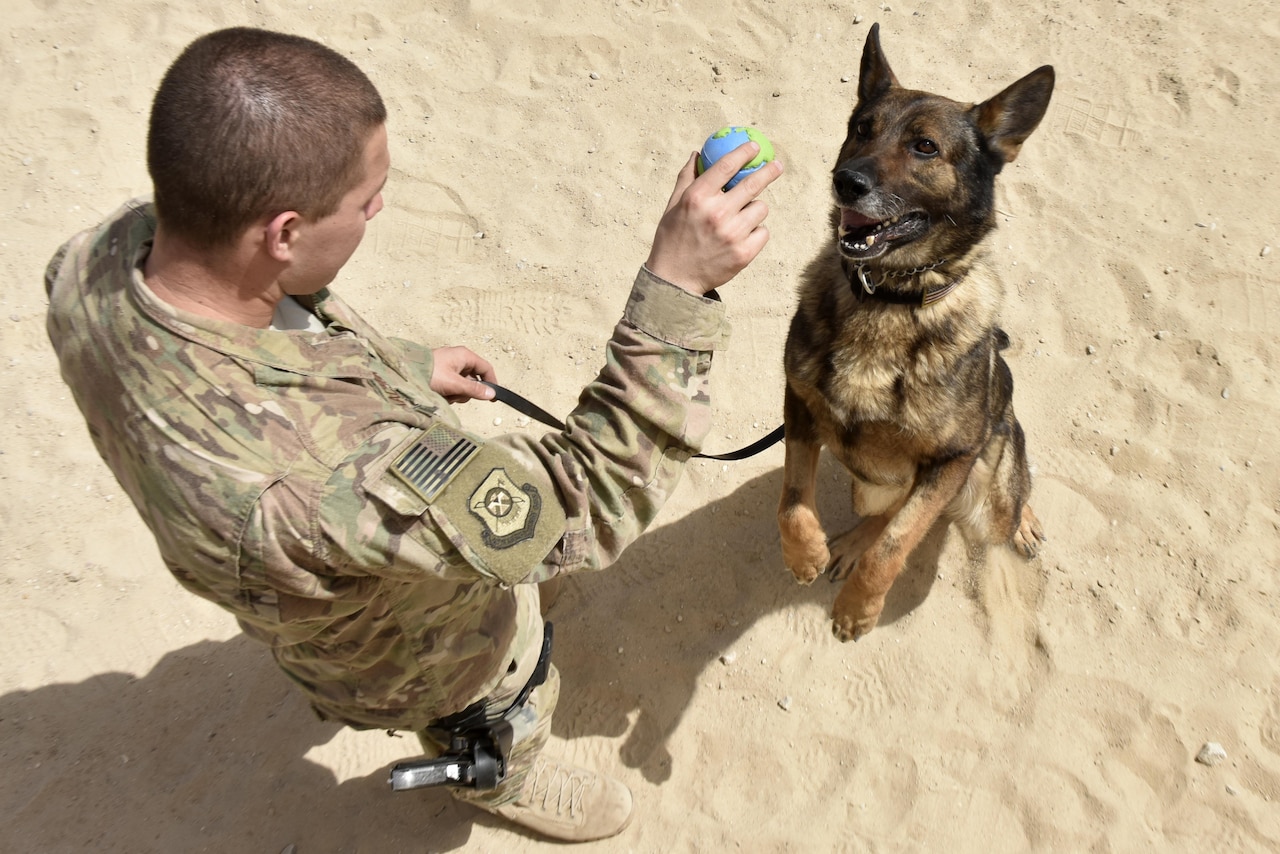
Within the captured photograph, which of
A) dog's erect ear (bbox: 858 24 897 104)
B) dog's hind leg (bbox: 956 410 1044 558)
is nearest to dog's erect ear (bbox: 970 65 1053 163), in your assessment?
dog's erect ear (bbox: 858 24 897 104)

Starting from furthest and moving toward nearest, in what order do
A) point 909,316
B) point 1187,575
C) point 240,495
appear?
point 1187,575 < point 909,316 < point 240,495

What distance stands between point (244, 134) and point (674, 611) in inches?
105

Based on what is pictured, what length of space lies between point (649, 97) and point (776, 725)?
3700 mm

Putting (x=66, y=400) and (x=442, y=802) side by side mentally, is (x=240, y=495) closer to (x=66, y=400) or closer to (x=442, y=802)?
(x=442, y=802)

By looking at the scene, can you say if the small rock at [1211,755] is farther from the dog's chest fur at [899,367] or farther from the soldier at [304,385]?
the soldier at [304,385]

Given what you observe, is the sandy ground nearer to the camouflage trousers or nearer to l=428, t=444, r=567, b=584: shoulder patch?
the camouflage trousers

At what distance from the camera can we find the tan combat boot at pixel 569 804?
2.71m

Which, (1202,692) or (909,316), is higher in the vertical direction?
(909,316)

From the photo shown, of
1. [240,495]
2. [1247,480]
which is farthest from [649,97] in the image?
[240,495]

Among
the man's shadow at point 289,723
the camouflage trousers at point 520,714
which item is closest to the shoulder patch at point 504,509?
the camouflage trousers at point 520,714

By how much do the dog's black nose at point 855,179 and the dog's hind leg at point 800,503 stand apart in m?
0.76

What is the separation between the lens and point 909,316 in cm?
260

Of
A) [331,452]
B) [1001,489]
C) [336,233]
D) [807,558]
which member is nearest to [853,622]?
[807,558]

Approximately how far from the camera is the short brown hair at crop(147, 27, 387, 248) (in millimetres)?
1237
